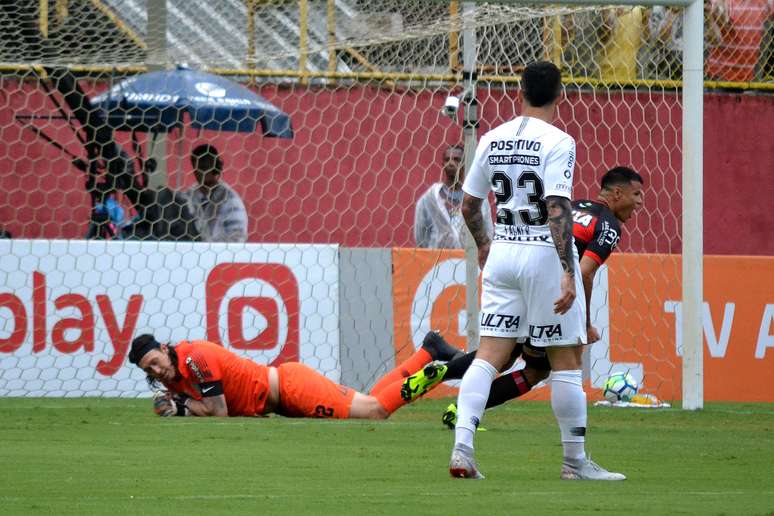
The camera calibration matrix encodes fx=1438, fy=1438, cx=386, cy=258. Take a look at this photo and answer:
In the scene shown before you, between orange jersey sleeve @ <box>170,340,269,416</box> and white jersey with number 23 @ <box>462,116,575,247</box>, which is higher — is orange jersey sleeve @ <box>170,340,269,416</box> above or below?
below

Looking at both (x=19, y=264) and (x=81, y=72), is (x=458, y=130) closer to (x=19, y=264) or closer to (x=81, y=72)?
(x=81, y=72)

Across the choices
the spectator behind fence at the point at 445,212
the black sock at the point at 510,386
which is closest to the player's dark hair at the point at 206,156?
the spectator behind fence at the point at 445,212

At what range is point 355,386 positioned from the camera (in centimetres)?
1190

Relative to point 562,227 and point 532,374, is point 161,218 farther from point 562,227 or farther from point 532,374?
point 562,227

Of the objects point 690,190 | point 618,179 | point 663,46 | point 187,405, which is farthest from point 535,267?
point 663,46

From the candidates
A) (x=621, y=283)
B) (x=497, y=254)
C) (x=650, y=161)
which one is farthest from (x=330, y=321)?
(x=497, y=254)

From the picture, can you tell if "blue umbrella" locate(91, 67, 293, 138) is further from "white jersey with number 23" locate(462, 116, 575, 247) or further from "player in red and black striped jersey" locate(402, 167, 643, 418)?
"white jersey with number 23" locate(462, 116, 575, 247)

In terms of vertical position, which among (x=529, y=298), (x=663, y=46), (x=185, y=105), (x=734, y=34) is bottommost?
(x=529, y=298)

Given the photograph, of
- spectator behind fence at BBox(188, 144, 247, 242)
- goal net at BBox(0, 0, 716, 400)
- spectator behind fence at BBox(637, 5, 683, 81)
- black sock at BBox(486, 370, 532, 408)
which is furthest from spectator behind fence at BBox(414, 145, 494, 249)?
black sock at BBox(486, 370, 532, 408)

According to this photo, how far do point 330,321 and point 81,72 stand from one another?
390 centimetres

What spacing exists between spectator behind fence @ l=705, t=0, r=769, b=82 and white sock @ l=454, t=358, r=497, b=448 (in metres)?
8.20

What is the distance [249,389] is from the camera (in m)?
9.73

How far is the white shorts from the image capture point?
6297 millimetres

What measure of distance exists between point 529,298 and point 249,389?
382 cm
